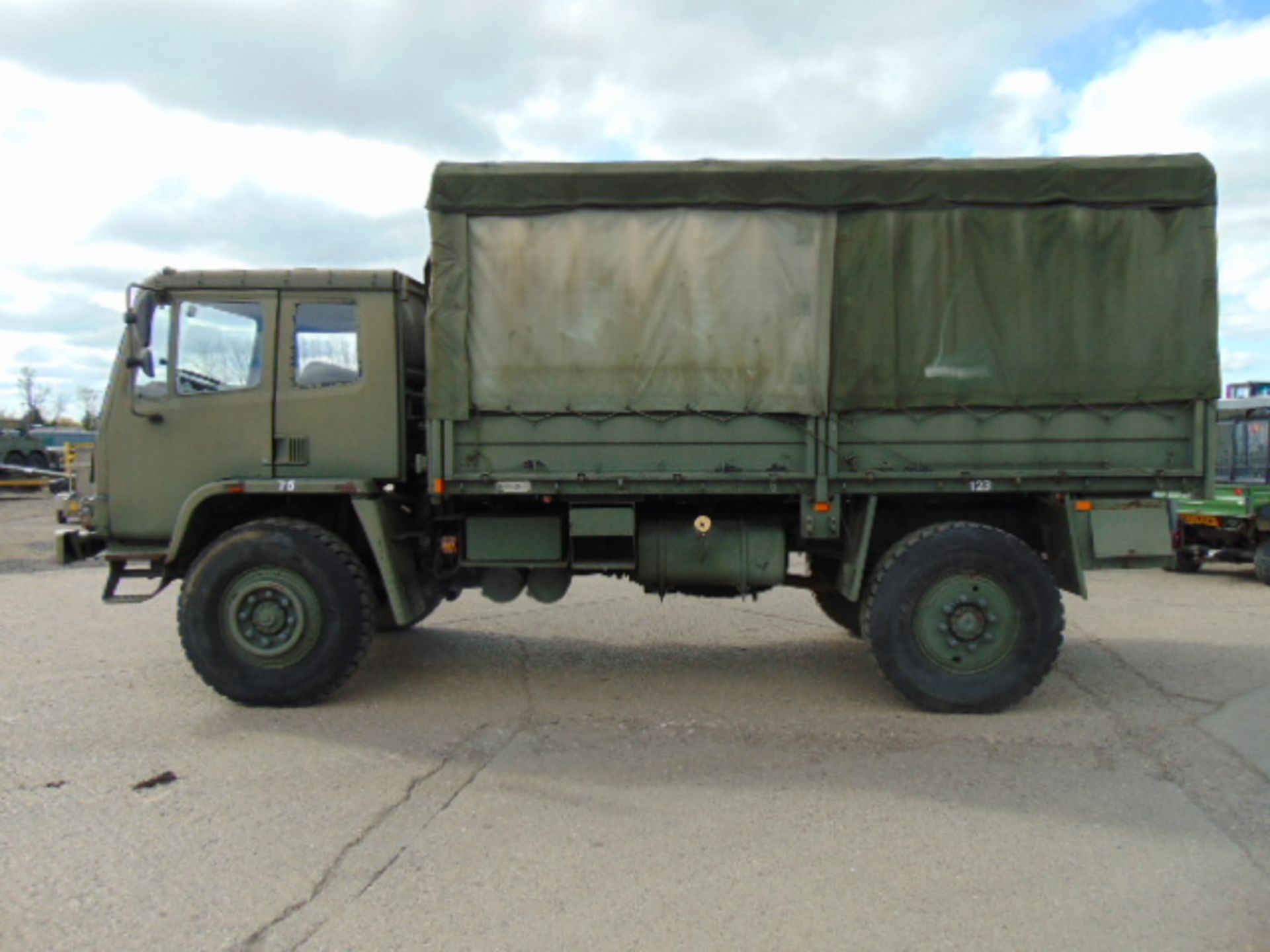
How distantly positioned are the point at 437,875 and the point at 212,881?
2.86 ft

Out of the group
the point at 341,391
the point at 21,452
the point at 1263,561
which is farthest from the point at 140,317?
the point at 21,452

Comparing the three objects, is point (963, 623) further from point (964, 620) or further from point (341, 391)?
point (341, 391)

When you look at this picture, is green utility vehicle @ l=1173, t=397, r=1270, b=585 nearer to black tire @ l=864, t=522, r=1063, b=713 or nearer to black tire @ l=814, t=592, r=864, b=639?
black tire @ l=814, t=592, r=864, b=639

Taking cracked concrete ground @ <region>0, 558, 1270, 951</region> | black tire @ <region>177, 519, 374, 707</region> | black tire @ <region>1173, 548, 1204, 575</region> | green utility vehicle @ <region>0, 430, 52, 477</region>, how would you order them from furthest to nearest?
green utility vehicle @ <region>0, 430, 52, 477</region>, black tire @ <region>1173, 548, 1204, 575</region>, black tire @ <region>177, 519, 374, 707</region>, cracked concrete ground @ <region>0, 558, 1270, 951</region>

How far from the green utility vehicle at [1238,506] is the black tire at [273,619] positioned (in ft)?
33.1

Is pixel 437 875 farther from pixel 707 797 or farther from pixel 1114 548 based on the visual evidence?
pixel 1114 548

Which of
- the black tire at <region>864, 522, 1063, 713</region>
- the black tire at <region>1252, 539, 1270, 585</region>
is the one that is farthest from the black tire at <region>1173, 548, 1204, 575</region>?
the black tire at <region>864, 522, 1063, 713</region>

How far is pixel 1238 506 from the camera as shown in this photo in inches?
467

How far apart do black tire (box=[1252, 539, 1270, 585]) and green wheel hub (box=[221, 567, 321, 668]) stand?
11105mm

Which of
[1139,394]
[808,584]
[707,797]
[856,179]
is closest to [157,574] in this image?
[707,797]

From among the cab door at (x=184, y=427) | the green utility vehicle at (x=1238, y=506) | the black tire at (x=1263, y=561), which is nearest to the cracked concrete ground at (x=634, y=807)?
the cab door at (x=184, y=427)

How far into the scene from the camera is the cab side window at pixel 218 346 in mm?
6133

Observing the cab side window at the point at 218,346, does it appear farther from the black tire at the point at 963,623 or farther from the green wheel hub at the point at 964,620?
the green wheel hub at the point at 964,620

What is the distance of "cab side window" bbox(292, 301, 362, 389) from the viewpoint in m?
6.12
